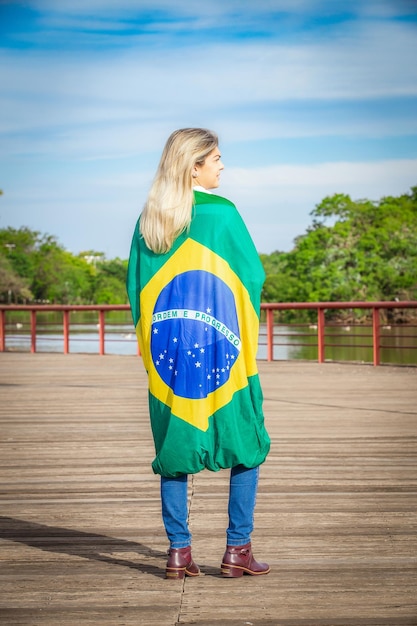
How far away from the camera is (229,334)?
3.13m

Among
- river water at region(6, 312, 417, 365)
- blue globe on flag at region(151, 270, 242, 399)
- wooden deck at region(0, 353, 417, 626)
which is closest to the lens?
wooden deck at region(0, 353, 417, 626)

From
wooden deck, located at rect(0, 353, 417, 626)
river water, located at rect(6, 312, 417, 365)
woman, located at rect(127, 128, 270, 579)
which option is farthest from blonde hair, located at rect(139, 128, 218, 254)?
river water, located at rect(6, 312, 417, 365)

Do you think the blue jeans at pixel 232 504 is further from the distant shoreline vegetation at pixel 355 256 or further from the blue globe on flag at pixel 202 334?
the distant shoreline vegetation at pixel 355 256

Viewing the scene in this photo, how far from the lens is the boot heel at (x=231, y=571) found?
130 inches

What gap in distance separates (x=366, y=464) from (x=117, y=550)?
2.29 metres

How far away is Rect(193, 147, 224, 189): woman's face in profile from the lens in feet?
10.7

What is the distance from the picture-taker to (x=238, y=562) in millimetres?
3301

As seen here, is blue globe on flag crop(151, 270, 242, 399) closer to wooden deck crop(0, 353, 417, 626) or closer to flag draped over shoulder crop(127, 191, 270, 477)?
flag draped over shoulder crop(127, 191, 270, 477)

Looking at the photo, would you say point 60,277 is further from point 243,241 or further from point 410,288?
point 243,241

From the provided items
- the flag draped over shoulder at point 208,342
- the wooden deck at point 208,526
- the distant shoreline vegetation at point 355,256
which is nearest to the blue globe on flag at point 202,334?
the flag draped over shoulder at point 208,342

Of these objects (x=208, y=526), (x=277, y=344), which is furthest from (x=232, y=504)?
(x=277, y=344)

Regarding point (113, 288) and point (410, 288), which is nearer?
point (410, 288)

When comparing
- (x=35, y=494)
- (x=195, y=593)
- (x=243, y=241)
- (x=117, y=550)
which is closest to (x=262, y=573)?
(x=195, y=593)

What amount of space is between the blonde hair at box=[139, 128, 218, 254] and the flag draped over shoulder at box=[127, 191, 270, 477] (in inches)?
1.7
